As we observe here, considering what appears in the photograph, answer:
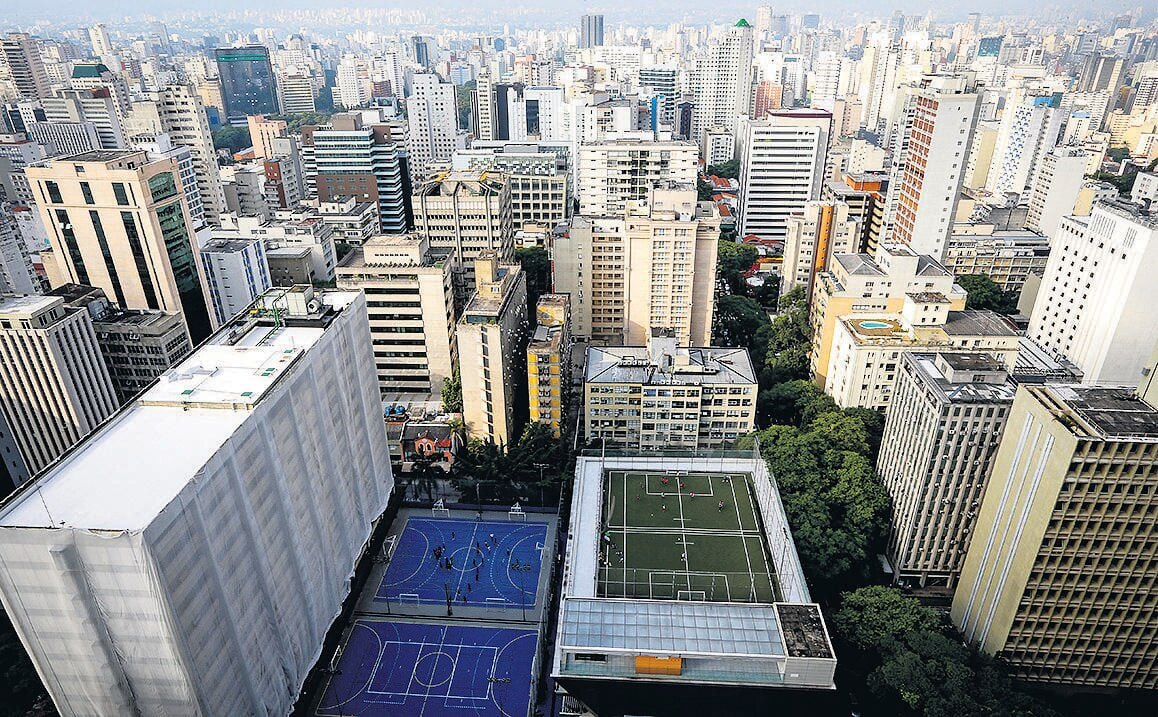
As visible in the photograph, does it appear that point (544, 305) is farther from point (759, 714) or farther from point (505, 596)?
point (759, 714)

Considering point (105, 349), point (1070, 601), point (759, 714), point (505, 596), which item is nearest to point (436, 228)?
point (105, 349)

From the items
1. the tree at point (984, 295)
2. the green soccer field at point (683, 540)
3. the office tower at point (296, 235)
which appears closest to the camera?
the green soccer field at point (683, 540)

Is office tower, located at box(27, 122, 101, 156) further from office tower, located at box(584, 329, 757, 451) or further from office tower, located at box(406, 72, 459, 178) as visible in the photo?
office tower, located at box(584, 329, 757, 451)

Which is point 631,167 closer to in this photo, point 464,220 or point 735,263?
point 735,263

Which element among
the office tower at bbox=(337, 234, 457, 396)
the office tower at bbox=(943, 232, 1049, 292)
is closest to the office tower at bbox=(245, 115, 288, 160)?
the office tower at bbox=(337, 234, 457, 396)

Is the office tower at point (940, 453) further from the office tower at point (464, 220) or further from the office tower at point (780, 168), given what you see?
the office tower at point (780, 168)

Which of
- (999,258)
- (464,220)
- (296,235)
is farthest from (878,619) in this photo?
(296,235)

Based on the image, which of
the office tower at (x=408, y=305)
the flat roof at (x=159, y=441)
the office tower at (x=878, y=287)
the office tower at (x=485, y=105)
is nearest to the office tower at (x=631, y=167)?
the office tower at (x=408, y=305)
